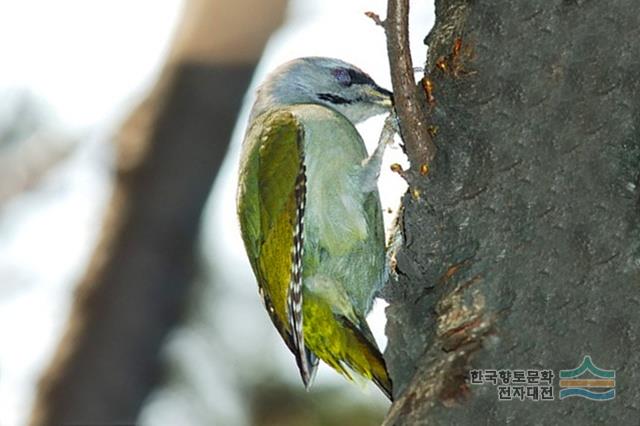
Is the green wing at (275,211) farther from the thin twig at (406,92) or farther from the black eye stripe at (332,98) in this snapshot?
the thin twig at (406,92)

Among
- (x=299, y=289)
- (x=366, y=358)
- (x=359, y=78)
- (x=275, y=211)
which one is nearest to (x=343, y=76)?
(x=359, y=78)

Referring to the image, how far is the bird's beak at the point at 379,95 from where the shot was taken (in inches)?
176

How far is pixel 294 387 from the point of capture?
5.51 m

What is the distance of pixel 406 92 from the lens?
288 centimetres

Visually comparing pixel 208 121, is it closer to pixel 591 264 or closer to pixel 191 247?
pixel 191 247

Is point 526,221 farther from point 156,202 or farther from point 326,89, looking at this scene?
point 156,202

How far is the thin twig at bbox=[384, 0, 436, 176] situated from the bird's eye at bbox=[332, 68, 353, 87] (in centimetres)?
164

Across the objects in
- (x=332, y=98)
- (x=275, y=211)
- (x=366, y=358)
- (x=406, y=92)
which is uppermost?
(x=406, y=92)

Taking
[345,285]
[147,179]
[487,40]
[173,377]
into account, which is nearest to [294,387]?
[173,377]

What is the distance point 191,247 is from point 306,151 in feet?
4.17

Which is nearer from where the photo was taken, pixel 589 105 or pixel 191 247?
pixel 589 105

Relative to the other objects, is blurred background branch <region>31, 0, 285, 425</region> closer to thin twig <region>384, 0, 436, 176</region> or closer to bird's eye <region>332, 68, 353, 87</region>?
bird's eye <region>332, 68, 353, 87</region>

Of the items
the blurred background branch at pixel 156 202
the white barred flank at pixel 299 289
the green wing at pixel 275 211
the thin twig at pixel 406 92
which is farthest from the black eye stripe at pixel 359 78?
the thin twig at pixel 406 92

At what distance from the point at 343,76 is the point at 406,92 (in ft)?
5.90
